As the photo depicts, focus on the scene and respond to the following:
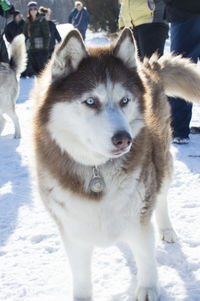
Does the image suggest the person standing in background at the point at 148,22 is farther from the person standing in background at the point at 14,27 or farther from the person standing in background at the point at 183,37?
the person standing in background at the point at 14,27

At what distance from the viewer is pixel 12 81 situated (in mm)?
5691

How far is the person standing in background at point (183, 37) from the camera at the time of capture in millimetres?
3746

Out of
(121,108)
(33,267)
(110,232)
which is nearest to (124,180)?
(110,232)

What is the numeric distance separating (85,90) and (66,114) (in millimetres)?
172

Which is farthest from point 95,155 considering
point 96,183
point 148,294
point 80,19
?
point 80,19

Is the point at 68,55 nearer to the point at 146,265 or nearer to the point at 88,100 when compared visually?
the point at 88,100

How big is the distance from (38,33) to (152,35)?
6.68 meters

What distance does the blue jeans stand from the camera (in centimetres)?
387

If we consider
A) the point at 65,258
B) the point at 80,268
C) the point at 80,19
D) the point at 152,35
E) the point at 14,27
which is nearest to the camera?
the point at 80,268

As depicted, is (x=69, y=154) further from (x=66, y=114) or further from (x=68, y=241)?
(x=68, y=241)

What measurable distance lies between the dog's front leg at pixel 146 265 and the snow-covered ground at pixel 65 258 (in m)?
0.09

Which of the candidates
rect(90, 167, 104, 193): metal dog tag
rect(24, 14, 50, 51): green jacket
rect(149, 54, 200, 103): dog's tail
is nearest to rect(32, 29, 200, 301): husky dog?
rect(90, 167, 104, 193): metal dog tag

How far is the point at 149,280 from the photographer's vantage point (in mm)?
1970

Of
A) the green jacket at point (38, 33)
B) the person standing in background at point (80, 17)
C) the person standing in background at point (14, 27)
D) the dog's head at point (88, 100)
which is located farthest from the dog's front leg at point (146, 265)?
the person standing in background at point (80, 17)
